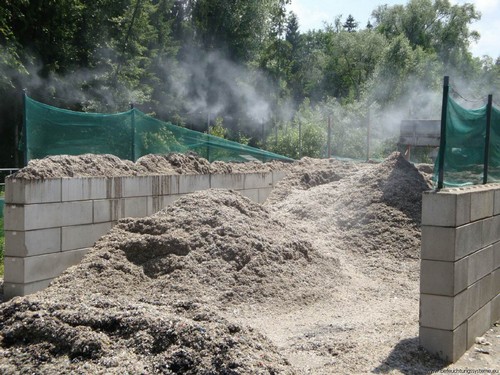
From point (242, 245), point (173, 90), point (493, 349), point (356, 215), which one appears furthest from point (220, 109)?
point (493, 349)

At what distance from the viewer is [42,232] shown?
7141 mm

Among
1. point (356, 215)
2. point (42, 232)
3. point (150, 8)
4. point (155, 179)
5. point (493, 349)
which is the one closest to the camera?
point (493, 349)

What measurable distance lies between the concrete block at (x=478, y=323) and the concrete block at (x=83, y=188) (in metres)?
4.84

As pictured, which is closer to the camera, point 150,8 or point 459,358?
point 459,358

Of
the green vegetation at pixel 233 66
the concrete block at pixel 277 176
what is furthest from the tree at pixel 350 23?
the concrete block at pixel 277 176

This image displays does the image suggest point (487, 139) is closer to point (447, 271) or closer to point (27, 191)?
point (447, 271)

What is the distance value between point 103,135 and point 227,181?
281 cm

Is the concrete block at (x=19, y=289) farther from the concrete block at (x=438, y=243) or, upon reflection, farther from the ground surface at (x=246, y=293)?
the concrete block at (x=438, y=243)

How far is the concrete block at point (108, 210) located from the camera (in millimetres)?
7938

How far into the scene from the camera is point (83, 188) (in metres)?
7.71

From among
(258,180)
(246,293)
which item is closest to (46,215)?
(246,293)

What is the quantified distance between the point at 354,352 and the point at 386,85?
38.0 meters

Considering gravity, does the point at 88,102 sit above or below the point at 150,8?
below

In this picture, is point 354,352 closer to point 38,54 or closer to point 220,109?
point 38,54
